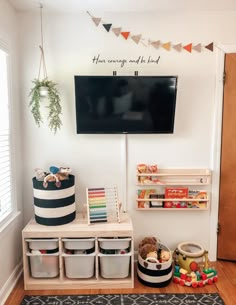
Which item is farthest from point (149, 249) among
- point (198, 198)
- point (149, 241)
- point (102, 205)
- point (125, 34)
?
point (125, 34)

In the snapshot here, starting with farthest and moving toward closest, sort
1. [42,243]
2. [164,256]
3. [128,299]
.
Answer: [164,256], [42,243], [128,299]

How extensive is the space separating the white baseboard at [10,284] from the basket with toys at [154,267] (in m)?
1.12

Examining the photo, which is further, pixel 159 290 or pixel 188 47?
pixel 188 47

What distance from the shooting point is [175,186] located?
2754 mm

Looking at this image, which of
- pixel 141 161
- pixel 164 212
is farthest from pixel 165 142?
pixel 164 212

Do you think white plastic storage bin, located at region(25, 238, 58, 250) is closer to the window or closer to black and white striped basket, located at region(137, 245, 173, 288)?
the window

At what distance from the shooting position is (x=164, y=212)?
9.27 feet

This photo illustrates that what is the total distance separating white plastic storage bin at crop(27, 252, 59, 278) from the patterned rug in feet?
0.61

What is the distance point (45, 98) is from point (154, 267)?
1.82 metres

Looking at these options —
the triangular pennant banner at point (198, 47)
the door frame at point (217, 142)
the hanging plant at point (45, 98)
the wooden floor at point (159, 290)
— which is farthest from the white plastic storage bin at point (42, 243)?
the triangular pennant banner at point (198, 47)

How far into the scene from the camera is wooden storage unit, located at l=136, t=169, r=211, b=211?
107 inches

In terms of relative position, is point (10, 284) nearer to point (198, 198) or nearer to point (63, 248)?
point (63, 248)

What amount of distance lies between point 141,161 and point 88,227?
0.83 metres

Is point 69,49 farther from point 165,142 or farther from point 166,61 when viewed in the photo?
point 165,142
